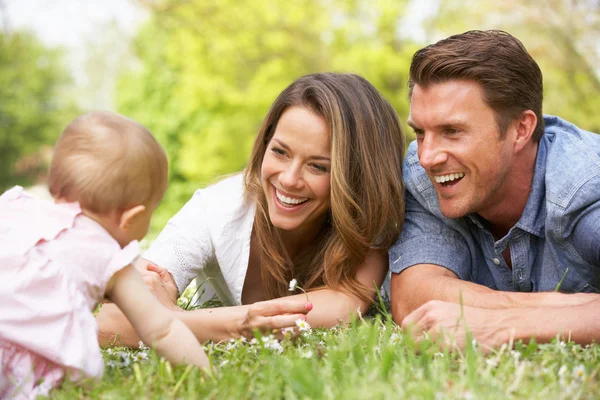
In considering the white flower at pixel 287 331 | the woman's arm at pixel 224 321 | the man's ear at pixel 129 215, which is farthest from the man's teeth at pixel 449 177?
the man's ear at pixel 129 215

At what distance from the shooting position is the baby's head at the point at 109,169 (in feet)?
8.70

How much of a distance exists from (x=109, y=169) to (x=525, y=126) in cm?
260

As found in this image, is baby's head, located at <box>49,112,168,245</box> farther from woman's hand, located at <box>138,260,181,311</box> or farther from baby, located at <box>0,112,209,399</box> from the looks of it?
woman's hand, located at <box>138,260,181,311</box>

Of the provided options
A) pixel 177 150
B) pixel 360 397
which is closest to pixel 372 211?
pixel 360 397

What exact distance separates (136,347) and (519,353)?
195 cm

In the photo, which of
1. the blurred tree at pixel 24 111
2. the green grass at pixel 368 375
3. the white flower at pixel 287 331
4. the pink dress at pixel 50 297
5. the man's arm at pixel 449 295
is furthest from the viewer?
the blurred tree at pixel 24 111

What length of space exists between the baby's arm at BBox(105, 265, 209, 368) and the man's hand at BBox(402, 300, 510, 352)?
3.28 ft

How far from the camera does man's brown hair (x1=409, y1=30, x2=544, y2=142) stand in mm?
4043

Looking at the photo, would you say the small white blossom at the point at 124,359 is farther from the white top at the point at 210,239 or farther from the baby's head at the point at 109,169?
the white top at the point at 210,239

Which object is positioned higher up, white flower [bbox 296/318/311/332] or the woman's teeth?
the woman's teeth

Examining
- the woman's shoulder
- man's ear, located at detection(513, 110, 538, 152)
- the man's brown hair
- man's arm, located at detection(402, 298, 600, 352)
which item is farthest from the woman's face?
man's ear, located at detection(513, 110, 538, 152)

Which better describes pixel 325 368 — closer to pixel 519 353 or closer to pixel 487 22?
pixel 519 353

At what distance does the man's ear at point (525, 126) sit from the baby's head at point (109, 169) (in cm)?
231

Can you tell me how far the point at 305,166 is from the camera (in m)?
4.02
